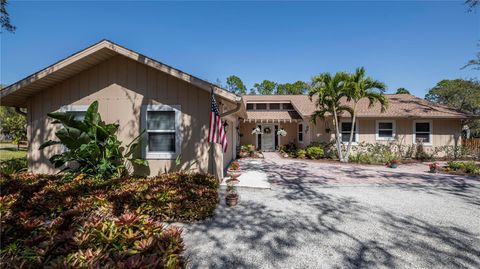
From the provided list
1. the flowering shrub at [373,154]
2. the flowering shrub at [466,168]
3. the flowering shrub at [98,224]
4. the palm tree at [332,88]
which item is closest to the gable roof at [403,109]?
the flowering shrub at [373,154]

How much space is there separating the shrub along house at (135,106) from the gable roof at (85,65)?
2.4 inches

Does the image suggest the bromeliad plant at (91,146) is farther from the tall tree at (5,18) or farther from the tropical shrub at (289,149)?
the tropical shrub at (289,149)

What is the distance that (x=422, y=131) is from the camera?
14898 millimetres

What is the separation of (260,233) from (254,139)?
14.9 m

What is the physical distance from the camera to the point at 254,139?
18875 mm

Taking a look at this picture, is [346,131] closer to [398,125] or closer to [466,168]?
[398,125]

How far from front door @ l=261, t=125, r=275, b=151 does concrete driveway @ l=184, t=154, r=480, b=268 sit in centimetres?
1174

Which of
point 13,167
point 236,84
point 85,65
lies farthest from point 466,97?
point 236,84

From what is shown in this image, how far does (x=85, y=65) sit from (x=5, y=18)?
17.3ft

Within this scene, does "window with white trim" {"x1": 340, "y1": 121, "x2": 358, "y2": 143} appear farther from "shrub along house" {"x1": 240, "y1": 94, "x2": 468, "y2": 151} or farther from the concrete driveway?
the concrete driveway

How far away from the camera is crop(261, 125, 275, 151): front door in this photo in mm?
18938

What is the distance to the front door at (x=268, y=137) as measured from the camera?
18.9m

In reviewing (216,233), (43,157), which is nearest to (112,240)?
(216,233)

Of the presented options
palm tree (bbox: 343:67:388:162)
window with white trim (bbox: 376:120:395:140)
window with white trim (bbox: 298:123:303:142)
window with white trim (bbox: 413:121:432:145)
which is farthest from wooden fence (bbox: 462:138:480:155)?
window with white trim (bbox: 298:123:303:142)
